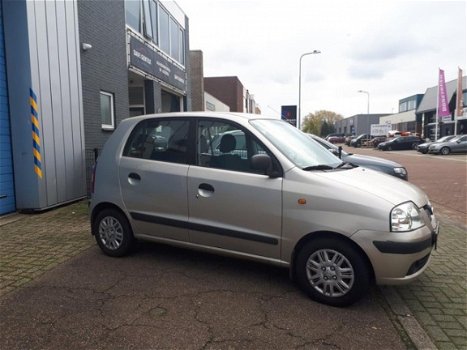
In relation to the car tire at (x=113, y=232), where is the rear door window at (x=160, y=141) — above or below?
above

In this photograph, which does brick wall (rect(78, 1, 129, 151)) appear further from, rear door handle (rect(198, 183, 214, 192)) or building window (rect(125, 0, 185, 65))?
rear door handle (rect(198, 183, 214, 192))

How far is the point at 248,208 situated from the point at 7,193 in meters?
5.17

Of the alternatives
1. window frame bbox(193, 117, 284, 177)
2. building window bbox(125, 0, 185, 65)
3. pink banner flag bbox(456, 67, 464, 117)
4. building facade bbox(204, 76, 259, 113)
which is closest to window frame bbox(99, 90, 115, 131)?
building window bbox(125, 0, 185, 65)

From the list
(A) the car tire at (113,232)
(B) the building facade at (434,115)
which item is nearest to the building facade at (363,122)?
(B) the building facade at (434,115)

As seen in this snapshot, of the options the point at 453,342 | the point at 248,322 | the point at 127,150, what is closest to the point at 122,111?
the point at 127,150

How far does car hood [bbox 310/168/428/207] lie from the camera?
358cm

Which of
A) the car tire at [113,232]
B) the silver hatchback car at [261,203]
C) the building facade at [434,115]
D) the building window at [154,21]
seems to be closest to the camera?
the silver hatchback car at [261,203]

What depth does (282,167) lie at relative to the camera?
3863 millimetres

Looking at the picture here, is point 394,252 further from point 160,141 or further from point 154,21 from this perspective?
point 154,21

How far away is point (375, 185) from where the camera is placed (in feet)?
12.3

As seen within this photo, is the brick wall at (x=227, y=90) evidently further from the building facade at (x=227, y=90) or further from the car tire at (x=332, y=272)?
the car tire at (x=332, y=272)

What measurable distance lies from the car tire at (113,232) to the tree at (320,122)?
99.5m

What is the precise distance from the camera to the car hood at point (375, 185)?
3580mm

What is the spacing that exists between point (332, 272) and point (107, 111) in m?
8.75
